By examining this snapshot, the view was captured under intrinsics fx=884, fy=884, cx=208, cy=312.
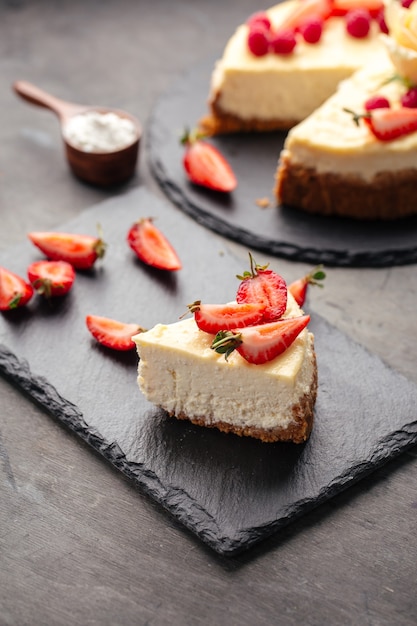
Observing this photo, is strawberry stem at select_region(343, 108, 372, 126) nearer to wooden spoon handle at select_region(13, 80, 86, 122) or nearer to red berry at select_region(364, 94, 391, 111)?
red berry at select_region(364, 94, 391, 111)

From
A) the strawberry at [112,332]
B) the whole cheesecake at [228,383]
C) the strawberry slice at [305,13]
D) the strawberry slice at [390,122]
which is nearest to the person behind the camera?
the whole cheesecake at [228,383]

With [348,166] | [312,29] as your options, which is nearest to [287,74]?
[312,29]

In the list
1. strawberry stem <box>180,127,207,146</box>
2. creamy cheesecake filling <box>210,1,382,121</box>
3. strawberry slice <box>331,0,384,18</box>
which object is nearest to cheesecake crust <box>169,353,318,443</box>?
strawberry stem <box>180,127,207,146</box>

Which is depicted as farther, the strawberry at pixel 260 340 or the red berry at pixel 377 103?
the red berry at pixel 377 103

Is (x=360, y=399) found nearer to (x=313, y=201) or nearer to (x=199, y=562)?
(x=199, y=562)

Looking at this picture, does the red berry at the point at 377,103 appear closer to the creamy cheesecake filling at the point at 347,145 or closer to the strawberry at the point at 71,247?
the creamy cheesecake filling at the point at 347,145

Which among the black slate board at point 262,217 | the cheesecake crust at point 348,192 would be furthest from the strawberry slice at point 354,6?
the cheesecake crust at point 348,192
